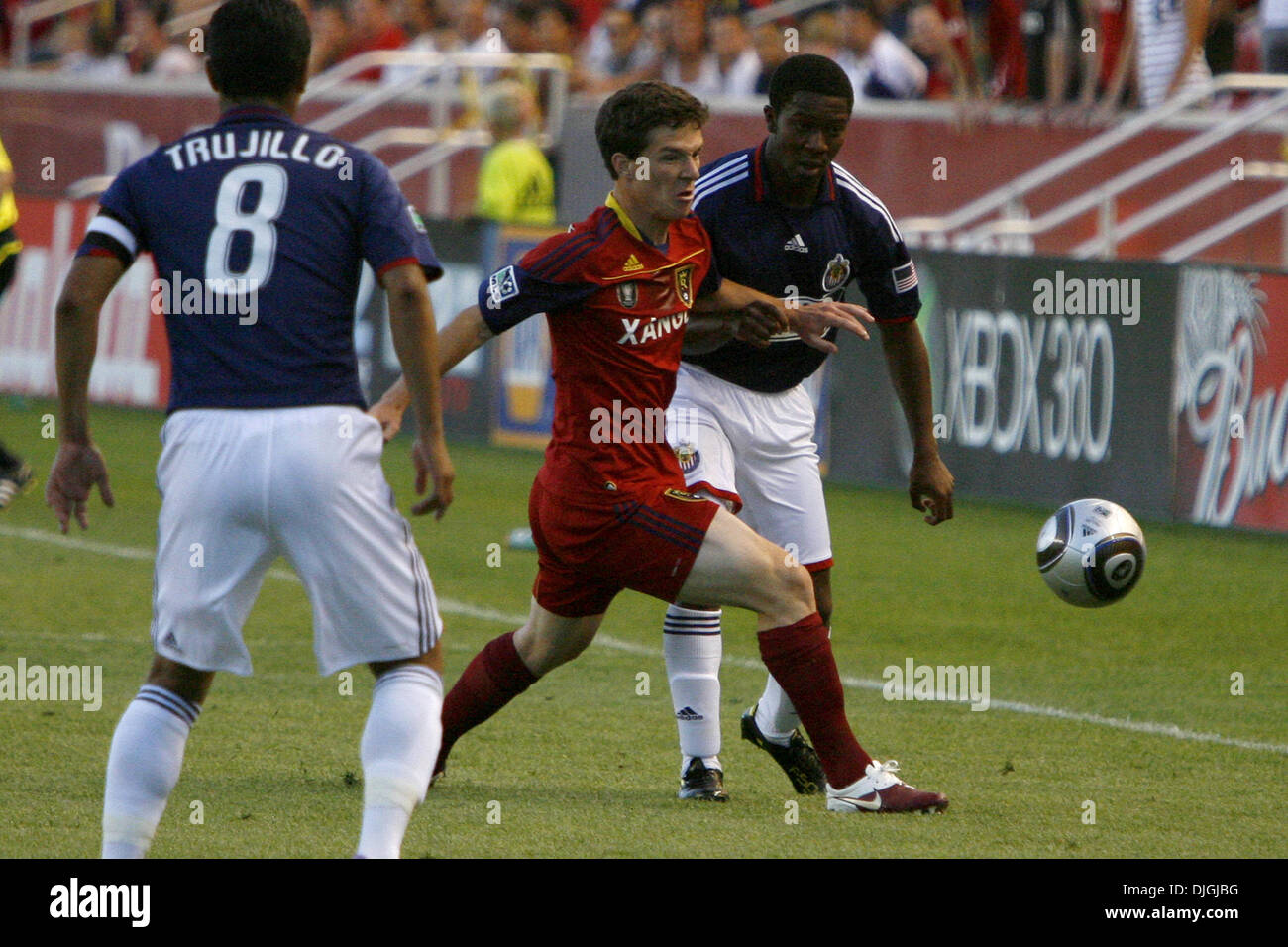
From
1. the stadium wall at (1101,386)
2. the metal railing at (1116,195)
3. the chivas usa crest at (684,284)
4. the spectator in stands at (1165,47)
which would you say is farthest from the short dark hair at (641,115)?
the spectator in stands at (1165,47)

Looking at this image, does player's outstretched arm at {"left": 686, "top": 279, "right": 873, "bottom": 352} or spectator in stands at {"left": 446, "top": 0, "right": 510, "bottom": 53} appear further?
spectator in stands at {"left": 446, "top": 0, "right": 510, "bottom": 53}

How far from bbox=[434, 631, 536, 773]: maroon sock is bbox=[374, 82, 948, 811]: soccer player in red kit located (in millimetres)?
255

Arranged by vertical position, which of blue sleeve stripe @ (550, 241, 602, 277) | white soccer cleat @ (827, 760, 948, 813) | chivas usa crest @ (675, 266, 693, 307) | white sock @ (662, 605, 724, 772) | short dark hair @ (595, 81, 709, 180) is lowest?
white soccer cleat @ (827, 760, 948, 813)

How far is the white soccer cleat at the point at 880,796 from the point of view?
5.53 metres

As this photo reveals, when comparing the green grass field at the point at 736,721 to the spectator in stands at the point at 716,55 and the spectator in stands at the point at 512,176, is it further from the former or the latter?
the spectator in stands at the point at 716,55

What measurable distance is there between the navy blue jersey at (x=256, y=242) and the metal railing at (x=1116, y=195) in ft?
31.8

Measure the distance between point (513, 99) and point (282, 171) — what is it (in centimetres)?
1248

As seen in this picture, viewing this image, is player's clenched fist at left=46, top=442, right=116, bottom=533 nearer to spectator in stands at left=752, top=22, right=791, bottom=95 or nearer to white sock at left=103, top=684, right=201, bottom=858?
white sock at left=103, top=684, right=201, bottom=858

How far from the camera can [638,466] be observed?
5.36 m

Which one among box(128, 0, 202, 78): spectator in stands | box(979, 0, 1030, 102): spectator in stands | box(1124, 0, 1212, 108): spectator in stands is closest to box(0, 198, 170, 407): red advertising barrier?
box(128, 0, 202, 78): spectator in stands

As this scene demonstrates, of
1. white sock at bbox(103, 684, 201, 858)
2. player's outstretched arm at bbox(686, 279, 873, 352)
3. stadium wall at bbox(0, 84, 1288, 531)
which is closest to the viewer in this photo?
white sock at bbox(103, 684, 201, 858)

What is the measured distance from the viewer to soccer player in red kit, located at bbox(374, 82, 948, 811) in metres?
5.27

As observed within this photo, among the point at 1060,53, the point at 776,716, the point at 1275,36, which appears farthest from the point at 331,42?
the point at 776,716
